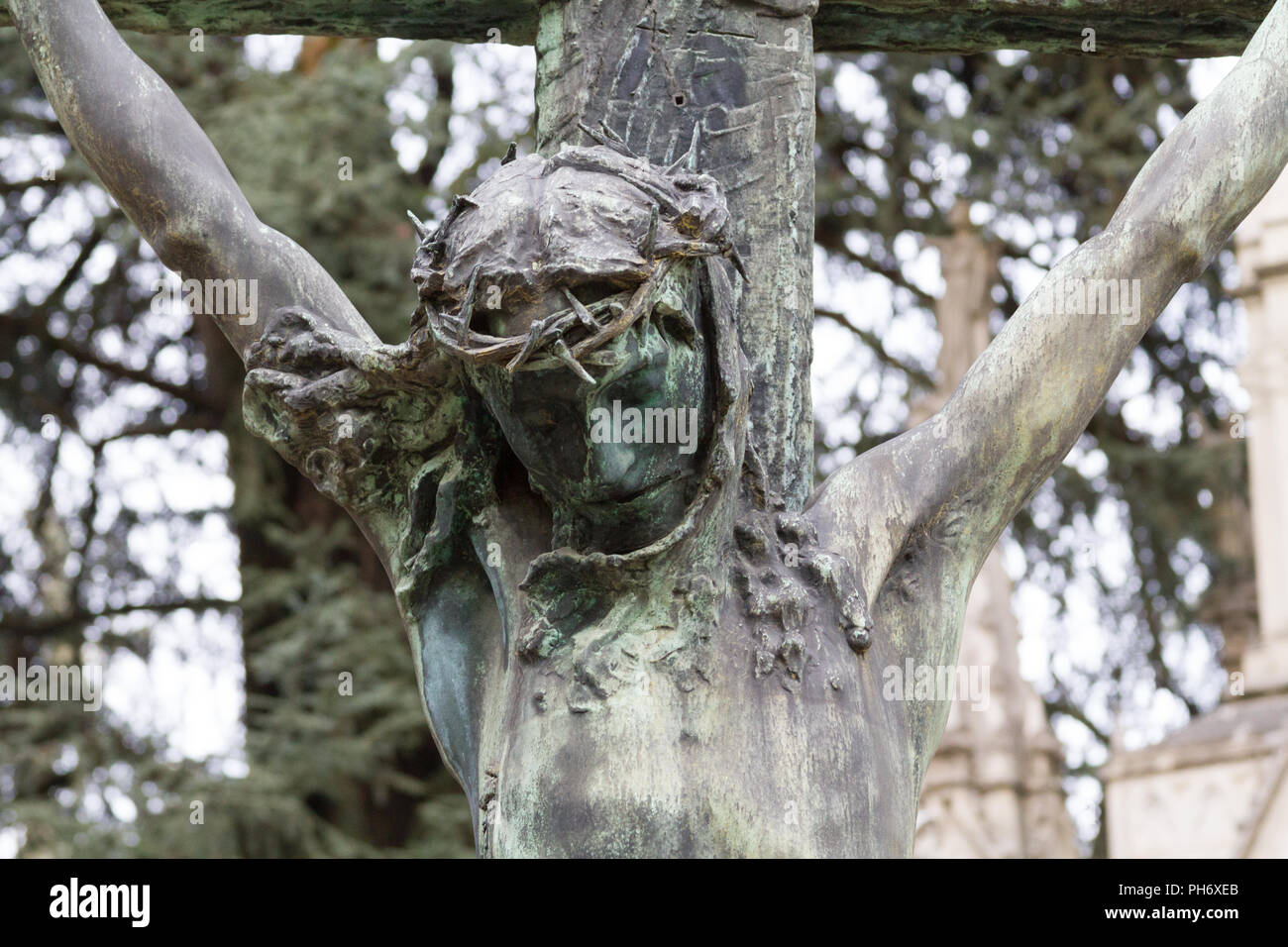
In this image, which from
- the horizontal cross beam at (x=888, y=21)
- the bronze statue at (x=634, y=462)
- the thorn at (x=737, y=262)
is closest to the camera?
the bronze statue at (x=634, y=462)

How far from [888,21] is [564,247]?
1.30 m

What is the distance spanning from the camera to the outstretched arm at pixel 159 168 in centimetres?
329

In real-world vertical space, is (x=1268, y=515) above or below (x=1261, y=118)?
above

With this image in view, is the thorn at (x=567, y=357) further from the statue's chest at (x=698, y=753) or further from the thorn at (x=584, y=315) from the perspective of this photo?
the statue's chest at (x=698, y=753)

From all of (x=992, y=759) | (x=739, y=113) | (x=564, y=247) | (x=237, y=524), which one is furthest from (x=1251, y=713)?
(x=564, y=247)

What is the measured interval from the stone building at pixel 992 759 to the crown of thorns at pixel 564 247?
672 centimetres

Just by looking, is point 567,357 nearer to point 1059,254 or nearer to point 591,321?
point 591,321

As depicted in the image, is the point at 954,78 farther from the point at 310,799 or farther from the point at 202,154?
the point at 202,154

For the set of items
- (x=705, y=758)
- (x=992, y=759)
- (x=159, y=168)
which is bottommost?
(x=705, y=758)

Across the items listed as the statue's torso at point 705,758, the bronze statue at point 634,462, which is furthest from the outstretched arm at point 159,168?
the statue's torso at point 705,758

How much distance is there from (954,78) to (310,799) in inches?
221

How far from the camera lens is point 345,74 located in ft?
33.3

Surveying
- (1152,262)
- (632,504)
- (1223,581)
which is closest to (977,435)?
(1152,262)

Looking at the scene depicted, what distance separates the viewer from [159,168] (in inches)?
130
